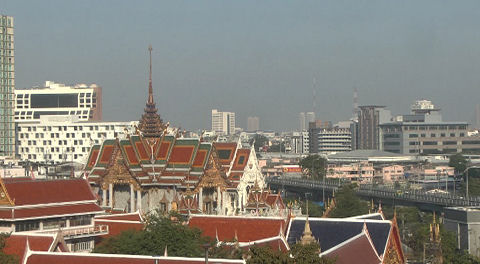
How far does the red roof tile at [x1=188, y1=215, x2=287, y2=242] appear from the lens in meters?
65.2

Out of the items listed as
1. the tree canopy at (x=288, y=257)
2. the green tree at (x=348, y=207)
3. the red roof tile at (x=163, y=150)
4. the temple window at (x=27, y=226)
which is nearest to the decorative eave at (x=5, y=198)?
the temple window at (x=27, y=226)

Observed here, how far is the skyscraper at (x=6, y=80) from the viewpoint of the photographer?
190500 mm

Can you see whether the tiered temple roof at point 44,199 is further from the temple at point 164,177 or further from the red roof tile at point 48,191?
the temple at point 164,177

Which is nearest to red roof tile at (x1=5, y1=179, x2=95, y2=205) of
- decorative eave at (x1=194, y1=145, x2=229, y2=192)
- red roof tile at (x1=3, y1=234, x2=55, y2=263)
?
red roof tile at (x1=3, y1=234, x2=55, y2=263)

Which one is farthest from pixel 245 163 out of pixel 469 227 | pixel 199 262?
pixel 199 262

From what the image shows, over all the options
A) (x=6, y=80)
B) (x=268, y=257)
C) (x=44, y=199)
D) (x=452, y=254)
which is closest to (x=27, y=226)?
(x=44, y=199)

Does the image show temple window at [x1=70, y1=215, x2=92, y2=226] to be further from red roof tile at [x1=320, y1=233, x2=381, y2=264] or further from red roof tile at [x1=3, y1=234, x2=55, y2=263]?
red roof tile at [x1=320, y1=233, x2=381, y2=264]

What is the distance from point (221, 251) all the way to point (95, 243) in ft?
49.2

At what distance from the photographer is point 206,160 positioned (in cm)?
10275

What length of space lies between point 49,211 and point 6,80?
12678 centimetres

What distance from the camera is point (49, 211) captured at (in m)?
68.9

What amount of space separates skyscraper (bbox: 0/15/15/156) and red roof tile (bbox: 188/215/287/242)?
12606 cm

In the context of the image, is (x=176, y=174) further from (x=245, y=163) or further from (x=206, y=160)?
(x=245, y=163)

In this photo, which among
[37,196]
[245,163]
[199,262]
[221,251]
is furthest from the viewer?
[245,163]
